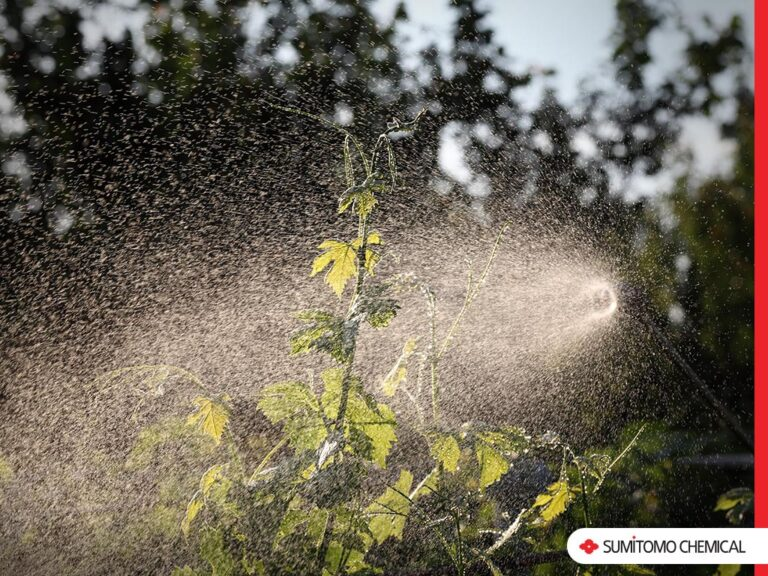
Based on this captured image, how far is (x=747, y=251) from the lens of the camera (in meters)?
4.07

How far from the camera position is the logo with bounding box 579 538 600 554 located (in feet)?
3.85

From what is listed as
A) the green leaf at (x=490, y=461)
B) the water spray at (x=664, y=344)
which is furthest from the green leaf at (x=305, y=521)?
the water spray at (x=664, y=344)

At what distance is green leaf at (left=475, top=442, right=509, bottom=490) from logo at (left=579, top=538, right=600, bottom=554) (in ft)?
1.19

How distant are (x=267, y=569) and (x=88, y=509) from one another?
1253 millimetres

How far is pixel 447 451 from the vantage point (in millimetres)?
1022

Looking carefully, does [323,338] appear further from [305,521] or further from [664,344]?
[664,344]

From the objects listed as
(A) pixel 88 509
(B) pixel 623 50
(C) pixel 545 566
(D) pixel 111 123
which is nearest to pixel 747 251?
(B) pixel 623 50

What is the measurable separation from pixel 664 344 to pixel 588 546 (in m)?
2.92

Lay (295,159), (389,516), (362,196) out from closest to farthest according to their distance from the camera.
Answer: (362,196)
(389,516)
(295,159)

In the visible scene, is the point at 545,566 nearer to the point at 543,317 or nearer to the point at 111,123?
the point at 543,317

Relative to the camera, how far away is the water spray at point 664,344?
10.6ft
